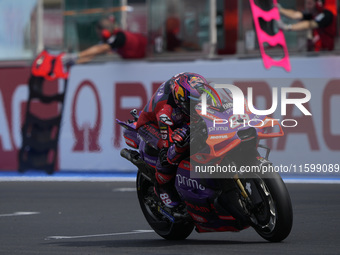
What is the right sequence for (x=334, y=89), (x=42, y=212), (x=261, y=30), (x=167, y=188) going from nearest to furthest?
(x=167, y=188), (x=42, y=212), (x=334, y=89), (x=261, y=30)

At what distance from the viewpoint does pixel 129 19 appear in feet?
61.5

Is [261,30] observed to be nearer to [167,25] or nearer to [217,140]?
[167,25]

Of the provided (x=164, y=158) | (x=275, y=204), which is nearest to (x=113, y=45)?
(x=164, y=158)

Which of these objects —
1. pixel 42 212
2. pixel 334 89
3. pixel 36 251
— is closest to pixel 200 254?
pixel 36 251

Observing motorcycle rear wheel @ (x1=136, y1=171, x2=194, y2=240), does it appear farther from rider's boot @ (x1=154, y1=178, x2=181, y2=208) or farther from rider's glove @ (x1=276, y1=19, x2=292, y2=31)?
rider's glove @ (x1=276, y1=19, x2=292, y2=31)

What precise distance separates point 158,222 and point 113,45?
9755 mm

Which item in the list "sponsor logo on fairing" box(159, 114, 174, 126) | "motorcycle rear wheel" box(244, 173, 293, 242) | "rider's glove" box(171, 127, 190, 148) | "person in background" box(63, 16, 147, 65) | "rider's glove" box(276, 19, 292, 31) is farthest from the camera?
"person in background" box(63, 16, 147, 65)

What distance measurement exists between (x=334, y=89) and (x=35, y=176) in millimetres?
6228

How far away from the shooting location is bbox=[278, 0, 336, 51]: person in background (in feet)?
56.3

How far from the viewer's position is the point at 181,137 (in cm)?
808

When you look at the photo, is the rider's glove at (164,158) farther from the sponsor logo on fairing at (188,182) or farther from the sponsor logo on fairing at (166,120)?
the sponsor logo on fairing at (166,120)

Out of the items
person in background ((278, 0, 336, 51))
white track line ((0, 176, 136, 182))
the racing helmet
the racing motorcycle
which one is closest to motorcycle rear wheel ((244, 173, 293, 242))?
the racing motorcycle

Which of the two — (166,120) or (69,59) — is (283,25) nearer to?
(69,59)

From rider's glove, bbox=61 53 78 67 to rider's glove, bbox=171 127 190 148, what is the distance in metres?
11.2
